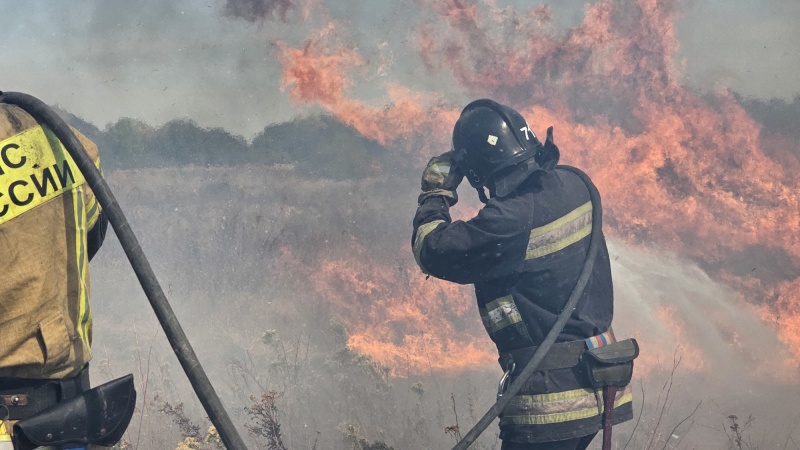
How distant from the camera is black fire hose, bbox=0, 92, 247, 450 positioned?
2416 millimetres

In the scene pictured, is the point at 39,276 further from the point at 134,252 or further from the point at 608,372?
the point at 608,372

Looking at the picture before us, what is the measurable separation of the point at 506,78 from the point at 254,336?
4.65m

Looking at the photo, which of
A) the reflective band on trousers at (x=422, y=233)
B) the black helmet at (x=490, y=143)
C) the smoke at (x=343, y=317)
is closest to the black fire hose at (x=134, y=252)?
the reflective band on trousers at (x=422, y=233)

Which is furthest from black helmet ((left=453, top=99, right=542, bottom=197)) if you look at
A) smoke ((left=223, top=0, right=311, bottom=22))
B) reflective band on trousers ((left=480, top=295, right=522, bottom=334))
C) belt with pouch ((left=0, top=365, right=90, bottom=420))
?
smoke ((left=223, top=0, right=311, bottom=22))

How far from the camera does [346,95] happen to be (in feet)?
30.9

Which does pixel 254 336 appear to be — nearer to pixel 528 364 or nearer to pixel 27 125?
pixel 528 364

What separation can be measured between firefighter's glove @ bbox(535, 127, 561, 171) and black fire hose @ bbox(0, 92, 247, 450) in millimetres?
2166

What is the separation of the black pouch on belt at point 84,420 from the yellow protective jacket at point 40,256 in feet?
0.38

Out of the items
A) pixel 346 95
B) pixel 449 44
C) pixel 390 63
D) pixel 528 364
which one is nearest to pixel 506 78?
pixel 449 44

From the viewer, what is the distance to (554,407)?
3506 millimetres

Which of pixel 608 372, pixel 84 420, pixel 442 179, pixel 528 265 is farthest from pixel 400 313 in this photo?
pixel 84 420

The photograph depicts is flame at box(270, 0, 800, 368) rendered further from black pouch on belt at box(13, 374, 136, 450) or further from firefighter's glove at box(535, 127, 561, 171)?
black pouch on belt at box(13, 374, 136, 450)

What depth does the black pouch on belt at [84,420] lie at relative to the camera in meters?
2.16

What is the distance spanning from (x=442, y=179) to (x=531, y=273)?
0.73 metres
